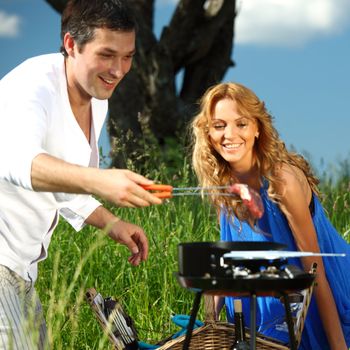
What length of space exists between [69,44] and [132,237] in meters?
0.83

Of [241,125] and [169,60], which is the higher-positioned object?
[169,60]

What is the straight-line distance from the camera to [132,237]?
3.78 metres

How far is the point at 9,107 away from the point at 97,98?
0.40 m

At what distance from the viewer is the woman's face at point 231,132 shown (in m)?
3.92

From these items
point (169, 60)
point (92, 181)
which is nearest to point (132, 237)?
point (92, 181)

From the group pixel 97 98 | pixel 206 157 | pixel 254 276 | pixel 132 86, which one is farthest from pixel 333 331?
pixel 132 86

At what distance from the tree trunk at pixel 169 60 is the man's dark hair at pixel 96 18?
260 inches

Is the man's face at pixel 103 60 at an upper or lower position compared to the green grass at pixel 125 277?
upper

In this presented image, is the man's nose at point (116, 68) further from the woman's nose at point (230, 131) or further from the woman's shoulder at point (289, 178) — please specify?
the woman's shoulder at point (289, 178)

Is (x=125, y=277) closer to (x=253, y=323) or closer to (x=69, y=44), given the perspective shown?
(x=69, y=44)

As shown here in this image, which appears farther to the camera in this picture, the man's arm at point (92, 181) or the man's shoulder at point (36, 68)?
the man's shoulder at point (36, 68)

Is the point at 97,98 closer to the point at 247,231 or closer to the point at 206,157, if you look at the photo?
the point at 206,157

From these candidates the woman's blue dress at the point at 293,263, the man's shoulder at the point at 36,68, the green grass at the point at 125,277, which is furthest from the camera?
the green grass at the point at 125,277

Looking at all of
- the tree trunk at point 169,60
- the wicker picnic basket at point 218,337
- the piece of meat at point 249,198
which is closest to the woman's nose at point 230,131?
the wicker picnic basket at point 218,337
